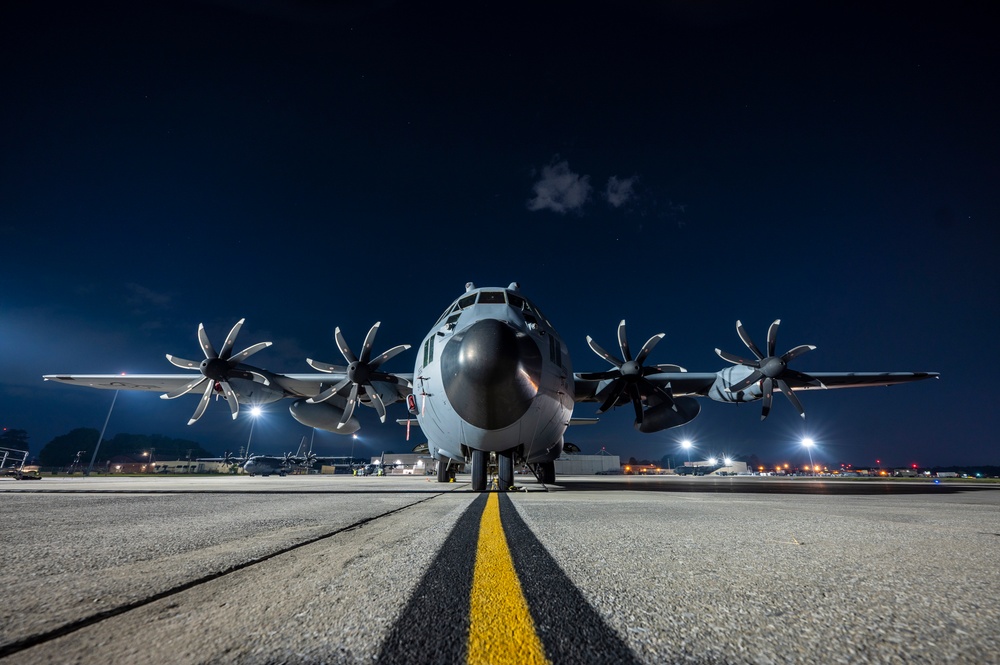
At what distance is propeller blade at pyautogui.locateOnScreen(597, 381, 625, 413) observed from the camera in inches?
535

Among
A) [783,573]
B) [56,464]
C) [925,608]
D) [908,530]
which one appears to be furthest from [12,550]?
[56,464]

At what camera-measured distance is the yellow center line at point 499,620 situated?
1.08 metres

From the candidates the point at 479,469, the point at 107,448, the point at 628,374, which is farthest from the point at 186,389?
the point at 107,448

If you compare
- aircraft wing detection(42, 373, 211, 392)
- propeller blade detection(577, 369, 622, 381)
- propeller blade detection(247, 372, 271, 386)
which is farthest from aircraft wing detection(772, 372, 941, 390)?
aircraft wing detection(42, 373, 211, 392)

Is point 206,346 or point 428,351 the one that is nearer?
point 428,351

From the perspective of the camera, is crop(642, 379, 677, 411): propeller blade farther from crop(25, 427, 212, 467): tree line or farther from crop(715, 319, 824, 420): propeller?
crop(25, 427, 212, 467): tree line

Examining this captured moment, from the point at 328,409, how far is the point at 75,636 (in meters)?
14.2

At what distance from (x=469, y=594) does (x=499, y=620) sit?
1.05 feet

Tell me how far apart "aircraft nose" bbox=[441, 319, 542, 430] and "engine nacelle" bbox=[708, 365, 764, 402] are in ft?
31.5

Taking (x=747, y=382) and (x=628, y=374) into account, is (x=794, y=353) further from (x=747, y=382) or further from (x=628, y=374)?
(x=628, y=374)

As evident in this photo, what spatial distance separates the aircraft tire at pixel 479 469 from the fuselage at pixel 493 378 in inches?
9.1

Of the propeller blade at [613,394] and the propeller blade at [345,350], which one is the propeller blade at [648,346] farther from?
the propeller blade at [345,350]

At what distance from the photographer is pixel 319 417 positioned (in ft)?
46.0

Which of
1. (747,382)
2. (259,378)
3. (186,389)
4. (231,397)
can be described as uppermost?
(747,382)
